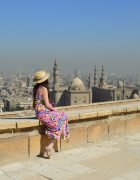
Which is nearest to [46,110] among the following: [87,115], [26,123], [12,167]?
[26,123]

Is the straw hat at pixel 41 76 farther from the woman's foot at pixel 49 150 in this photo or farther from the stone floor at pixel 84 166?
the stone floor at pixel 84 166

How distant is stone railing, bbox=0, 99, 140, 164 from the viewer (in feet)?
12.5

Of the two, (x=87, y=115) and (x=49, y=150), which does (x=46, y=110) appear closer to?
(x=49, y=150)

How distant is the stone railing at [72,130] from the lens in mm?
3820

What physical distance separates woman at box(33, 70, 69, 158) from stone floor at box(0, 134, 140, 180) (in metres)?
0.26

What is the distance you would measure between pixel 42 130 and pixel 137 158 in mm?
1135

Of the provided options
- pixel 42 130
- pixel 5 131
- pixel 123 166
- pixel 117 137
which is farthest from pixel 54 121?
pixel 117 137

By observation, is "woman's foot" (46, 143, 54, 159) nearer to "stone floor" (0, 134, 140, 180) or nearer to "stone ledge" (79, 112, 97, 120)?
"stone floor" (0, 134, 140, 180)

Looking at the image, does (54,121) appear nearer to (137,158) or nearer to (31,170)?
(31,170)

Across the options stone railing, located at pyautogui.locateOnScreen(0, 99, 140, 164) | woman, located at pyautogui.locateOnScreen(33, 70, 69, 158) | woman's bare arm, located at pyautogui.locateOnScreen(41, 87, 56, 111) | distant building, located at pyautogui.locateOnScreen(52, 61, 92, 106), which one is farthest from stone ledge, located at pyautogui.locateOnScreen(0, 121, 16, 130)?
distant building, located at pyautogui.locateOnScreen(52, 61, 92, 106)

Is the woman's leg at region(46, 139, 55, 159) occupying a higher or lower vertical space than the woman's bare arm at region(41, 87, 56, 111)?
lower

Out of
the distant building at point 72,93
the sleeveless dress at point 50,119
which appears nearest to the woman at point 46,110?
the sleeveless dress at point 50,119

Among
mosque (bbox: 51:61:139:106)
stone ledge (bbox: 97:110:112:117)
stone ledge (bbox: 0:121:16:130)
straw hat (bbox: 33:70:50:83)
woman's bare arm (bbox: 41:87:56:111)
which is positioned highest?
straw hat (bbox: 33:70:50:83)

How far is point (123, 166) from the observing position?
3730 millimetres
